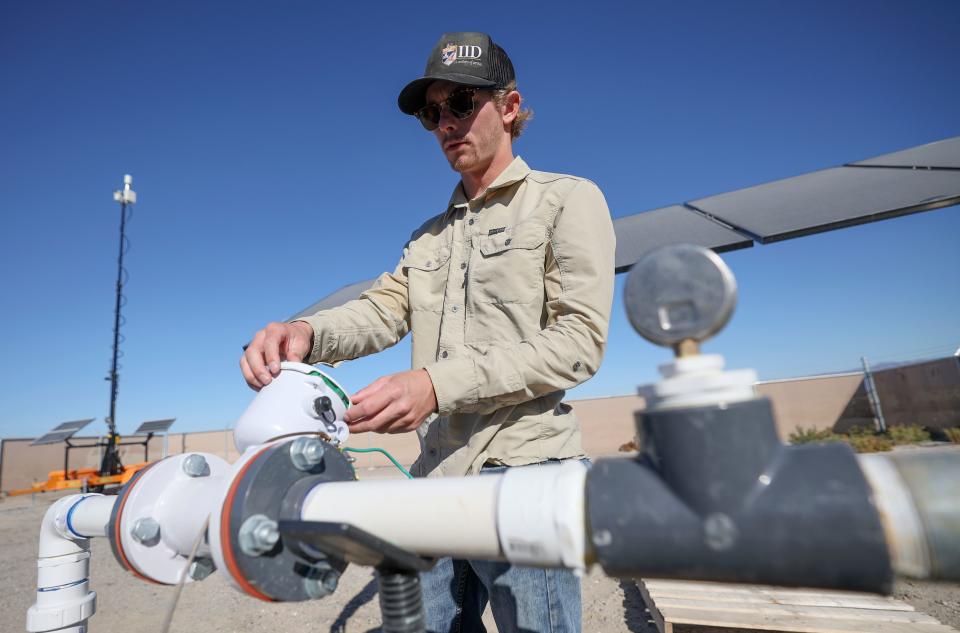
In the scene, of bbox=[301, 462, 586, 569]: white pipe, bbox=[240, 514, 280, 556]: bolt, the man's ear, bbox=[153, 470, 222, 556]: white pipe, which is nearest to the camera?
bbox=[301, 462, 586, 569]: white pipe

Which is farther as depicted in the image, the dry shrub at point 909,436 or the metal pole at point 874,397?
the metal pole at point 874,397

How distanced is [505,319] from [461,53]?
2.94 ft

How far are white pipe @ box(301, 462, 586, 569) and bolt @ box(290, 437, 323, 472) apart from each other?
89 mm

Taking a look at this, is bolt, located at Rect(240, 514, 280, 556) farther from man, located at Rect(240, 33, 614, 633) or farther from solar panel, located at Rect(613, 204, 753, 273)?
solar panel, located at Rect(613, 204, 753, 273)

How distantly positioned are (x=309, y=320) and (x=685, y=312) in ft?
3.70

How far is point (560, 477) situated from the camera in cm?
Answer: 60

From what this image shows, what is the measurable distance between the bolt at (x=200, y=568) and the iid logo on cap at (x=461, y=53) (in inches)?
59.1

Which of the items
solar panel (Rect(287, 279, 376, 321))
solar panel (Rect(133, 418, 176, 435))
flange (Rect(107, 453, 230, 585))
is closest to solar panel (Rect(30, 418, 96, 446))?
solar panel (Rect(133, 418, 176, 435))

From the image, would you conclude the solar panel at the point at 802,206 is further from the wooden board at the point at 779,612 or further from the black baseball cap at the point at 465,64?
the wooden board at the point at 779,612

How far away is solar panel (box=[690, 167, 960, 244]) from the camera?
9.43 feet

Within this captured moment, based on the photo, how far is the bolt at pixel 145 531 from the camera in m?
0.88

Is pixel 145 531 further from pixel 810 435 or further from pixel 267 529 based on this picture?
pixel 810 435

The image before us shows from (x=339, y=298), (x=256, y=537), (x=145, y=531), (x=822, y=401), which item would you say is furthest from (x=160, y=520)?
(x=822, y=401)

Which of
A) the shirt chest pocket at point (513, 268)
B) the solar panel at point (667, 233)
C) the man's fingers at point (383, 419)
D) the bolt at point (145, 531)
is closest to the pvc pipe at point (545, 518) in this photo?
the man's fingers at point (383, 419)
